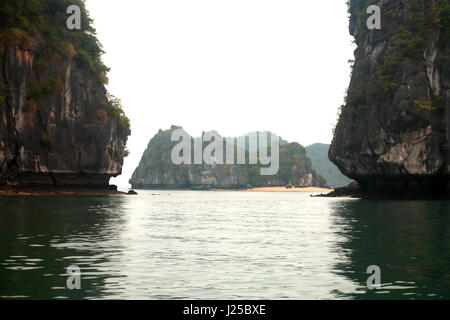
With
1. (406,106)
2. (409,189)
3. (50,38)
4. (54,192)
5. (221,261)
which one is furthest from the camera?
(50,38)

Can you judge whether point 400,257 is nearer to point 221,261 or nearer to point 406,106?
point 221,261

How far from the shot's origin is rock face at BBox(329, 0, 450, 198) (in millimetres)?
68750

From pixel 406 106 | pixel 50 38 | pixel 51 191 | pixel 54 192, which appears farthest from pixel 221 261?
pixel 50 38

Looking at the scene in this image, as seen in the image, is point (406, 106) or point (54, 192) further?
point (54, 192)

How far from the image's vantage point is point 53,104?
2982 inches

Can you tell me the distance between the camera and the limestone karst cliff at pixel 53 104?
68.4m

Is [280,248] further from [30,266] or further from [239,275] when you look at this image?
[30,266]

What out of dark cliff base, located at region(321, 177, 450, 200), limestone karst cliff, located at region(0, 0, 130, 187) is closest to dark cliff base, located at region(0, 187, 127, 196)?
limestone karst cliff, located at region(0, 0, 130, 187)

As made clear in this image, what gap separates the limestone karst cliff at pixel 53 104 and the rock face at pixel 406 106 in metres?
39.4

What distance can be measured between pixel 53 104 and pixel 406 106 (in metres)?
48.6

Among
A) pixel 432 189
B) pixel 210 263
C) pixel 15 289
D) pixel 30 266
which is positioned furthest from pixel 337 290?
pixel 432 189

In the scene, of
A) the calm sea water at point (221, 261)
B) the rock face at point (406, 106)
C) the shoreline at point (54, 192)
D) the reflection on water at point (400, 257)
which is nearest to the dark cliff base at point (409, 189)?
the rock face at point (406, 106)

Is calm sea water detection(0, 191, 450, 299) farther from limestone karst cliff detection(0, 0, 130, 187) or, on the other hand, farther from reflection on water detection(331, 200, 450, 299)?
limestone karst cliff detection(0, 0, 130, 187)
